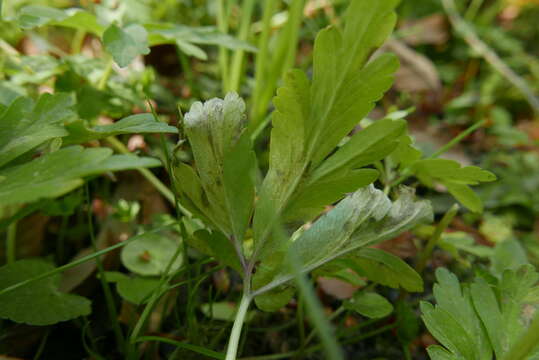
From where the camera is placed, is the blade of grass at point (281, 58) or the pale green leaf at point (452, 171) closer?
the pale green leaf at point (452, 171)

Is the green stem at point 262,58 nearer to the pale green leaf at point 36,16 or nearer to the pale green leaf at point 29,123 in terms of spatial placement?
the pale green leaf at point 36,16

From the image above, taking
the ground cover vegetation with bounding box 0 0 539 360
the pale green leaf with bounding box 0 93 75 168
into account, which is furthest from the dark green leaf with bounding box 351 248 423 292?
Answer: the pale green leaf with bounding box 0 93 75 168

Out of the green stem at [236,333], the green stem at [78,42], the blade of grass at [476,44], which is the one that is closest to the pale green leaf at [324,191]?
the green stem at [236,333]

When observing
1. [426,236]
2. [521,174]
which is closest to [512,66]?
[521,174]

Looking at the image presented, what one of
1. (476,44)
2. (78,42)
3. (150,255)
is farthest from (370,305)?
(476,44)

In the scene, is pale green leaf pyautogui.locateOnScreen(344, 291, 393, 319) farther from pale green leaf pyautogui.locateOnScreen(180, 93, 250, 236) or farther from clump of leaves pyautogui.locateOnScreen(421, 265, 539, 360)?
pale green leaf pyautogui.locateOnScreen(180, 93, 250, 236)

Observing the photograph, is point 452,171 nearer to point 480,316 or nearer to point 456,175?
point 456,175

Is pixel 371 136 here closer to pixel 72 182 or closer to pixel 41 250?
pixel 72 182
